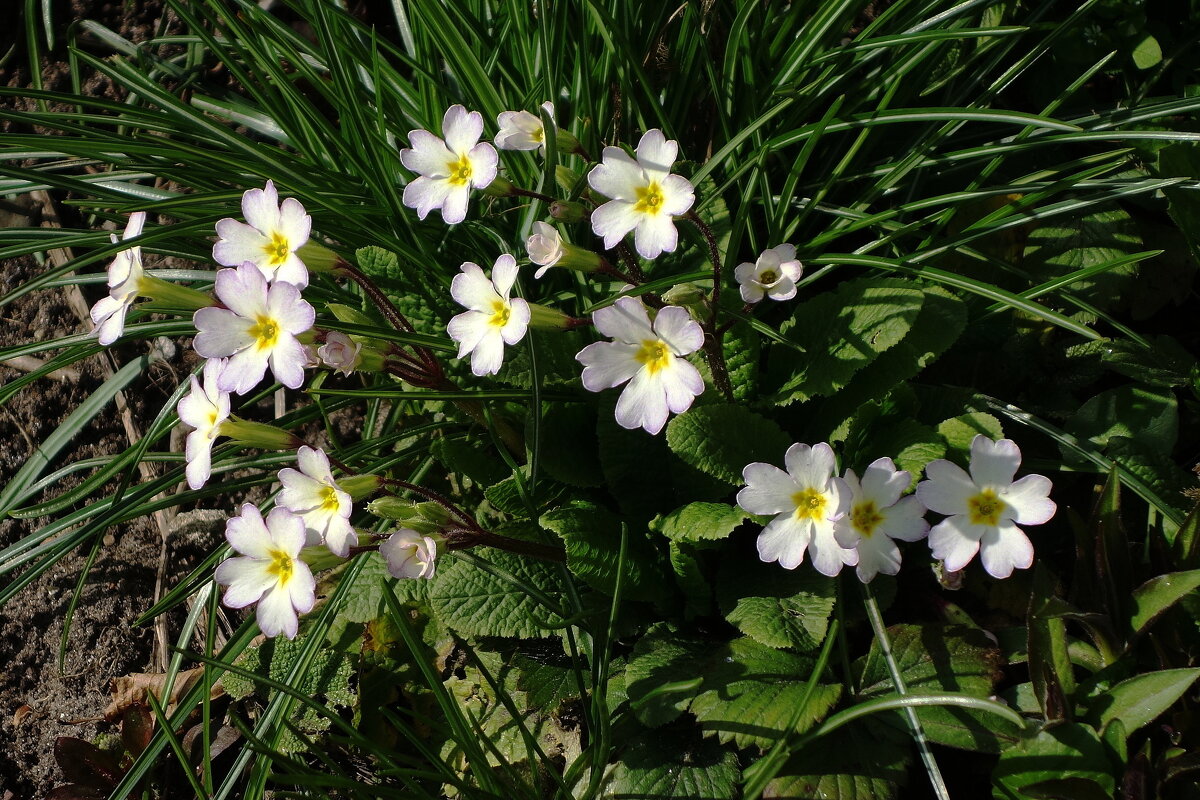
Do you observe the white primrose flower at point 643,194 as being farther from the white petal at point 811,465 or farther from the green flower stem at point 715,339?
the white petal at point 811,465

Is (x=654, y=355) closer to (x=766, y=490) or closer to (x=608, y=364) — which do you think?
(x=608, y=364)

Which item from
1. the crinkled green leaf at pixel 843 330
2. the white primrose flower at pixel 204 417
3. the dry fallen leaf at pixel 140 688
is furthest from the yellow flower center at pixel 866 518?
the dry fallen leaf at pixel 140 688

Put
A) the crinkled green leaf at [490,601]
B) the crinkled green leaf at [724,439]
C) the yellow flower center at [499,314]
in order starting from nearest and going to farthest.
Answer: the yellow flower center at [499,314] < the crinkled green leaf at [724,439] < the crinkled green leaf at [490,601]

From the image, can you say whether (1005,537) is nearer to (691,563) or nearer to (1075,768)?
(1075,768)

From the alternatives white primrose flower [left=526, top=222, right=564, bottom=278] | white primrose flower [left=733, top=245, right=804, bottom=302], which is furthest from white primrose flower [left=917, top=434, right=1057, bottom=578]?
white primrose flower [left=526, top=222, right=564, bottom=278]

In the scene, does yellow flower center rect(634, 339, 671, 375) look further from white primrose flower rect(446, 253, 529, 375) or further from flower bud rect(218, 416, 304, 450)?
flower bud rect(218, 416, 304, 450)

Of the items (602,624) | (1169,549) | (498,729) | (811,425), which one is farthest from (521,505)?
(1169,549)
